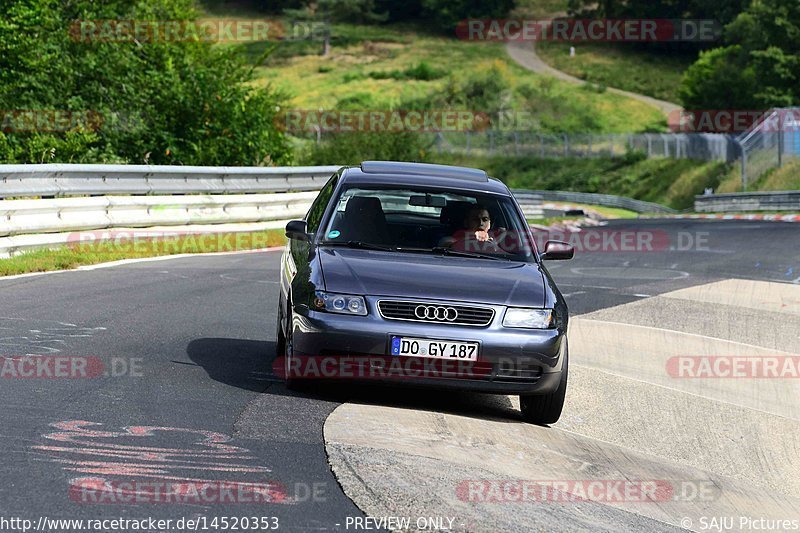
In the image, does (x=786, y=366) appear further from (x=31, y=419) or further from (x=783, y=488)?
(x=31, y=419)

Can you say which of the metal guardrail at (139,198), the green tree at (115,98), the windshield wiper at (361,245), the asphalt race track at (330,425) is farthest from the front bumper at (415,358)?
the green tree at (115,98)

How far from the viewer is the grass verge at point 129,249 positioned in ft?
49.5

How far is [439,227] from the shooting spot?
941cm

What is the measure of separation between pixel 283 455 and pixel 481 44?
422 feet

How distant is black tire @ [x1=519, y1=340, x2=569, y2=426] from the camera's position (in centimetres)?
834

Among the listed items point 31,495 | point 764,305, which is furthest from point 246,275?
point 31,495

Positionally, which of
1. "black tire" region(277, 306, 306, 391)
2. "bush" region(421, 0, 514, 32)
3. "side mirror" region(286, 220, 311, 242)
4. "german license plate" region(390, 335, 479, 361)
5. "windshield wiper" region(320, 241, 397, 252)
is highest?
"bush" region(421, 0, 514, 32)

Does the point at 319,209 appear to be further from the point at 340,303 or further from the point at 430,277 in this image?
the point at 340,303

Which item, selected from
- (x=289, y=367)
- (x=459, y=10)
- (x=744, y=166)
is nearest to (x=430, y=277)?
(x=289, y=367)

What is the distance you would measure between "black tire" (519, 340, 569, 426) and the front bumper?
252mm

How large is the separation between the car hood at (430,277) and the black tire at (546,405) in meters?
0.54

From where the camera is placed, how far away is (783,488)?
28.6 feet

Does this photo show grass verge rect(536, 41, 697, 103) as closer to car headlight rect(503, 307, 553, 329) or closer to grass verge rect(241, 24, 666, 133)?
grass verge rect(241, 24, 666, 133)

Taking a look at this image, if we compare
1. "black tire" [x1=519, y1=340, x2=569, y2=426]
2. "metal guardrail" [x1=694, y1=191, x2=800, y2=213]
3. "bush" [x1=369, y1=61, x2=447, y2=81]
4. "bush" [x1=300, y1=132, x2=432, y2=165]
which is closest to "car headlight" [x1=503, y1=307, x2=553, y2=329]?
"black tire" [x1=519, y1=340, x2=569, y2=426]
